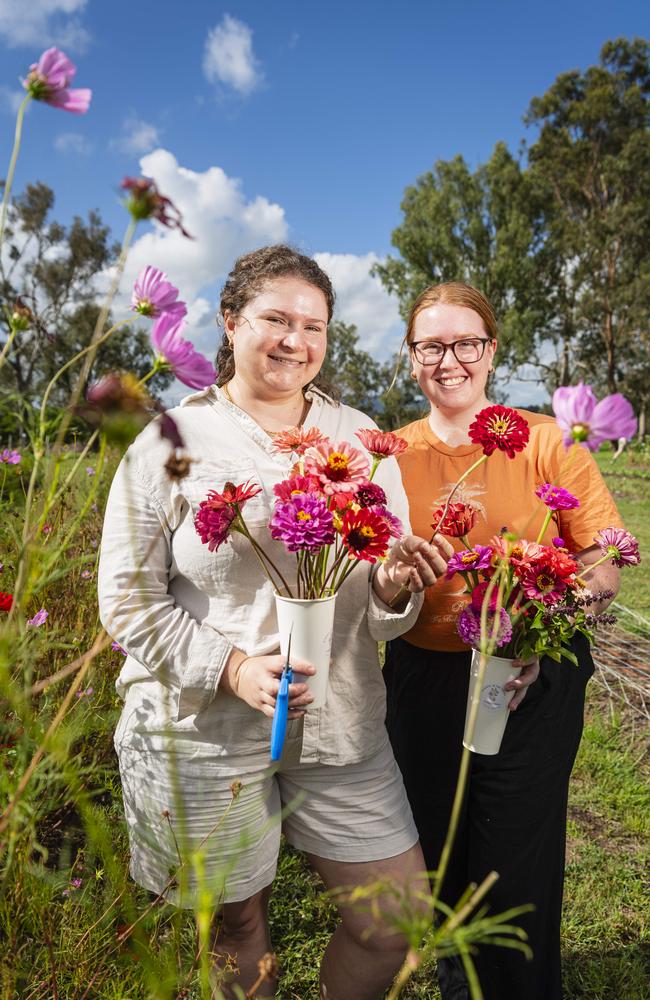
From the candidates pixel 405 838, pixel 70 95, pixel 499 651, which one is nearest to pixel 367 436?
pixel 499 651

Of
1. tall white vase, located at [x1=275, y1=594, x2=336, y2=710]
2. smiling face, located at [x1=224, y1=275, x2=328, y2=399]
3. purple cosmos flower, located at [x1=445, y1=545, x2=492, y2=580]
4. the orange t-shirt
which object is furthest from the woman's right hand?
smiling face, located at [x1=224, y1=275, x2=328, y2=399]

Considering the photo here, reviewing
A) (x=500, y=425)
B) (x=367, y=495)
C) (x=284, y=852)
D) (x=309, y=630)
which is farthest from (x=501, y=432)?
(x=284, y=852)

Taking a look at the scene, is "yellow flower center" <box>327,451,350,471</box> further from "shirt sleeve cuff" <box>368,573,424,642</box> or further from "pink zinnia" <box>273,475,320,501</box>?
"shirt sleeve cuff" <box>368,573,424,642</box>

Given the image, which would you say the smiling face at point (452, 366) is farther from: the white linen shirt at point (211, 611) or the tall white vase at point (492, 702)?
the tall white vase at point (492, 702)

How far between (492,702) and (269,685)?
50 centimetres

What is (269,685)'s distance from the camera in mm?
1256

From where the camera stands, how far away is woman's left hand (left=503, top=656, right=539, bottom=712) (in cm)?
139

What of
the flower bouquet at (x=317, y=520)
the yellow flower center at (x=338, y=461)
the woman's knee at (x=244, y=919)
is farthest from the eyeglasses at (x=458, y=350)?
the woman's knee at (x=244, y=919)

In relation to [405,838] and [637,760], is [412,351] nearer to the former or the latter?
[405,838]

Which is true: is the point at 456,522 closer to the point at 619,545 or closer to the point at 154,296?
the point at 619,545

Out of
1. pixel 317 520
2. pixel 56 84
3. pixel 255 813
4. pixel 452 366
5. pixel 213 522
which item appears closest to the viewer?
pixel 56 84

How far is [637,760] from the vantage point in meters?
3.08

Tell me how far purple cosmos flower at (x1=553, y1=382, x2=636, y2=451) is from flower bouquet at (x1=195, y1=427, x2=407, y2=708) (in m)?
0.41

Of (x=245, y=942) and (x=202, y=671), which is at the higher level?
(x=202, y=671)
